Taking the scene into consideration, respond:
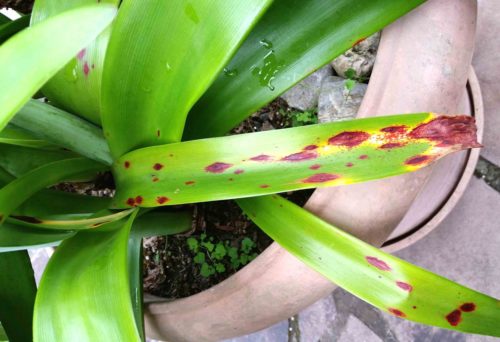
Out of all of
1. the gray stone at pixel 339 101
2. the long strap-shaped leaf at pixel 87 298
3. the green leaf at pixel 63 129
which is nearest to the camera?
the long strap-shaped leaf at pixel 87 298

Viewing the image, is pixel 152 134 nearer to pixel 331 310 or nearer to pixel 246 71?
pixel 246 71

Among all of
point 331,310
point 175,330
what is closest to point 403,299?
point 175,330

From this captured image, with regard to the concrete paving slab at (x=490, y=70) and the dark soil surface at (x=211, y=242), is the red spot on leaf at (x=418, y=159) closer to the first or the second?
the dark soil surface at (x=211, y=242)

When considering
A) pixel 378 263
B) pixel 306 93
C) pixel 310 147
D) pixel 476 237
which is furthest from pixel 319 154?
pixel 476 237

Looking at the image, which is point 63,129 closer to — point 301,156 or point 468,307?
point 301,156

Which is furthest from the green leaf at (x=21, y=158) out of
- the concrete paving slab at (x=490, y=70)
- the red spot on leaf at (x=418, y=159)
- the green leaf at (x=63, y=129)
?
the concrete paving slab at (x=490, y=70)

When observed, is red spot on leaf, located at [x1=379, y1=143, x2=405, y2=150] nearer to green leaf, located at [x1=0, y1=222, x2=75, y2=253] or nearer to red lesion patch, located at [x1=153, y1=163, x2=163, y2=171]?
red lesion patch, located at [x1=153, y1=163, x2=163, y2=171]
